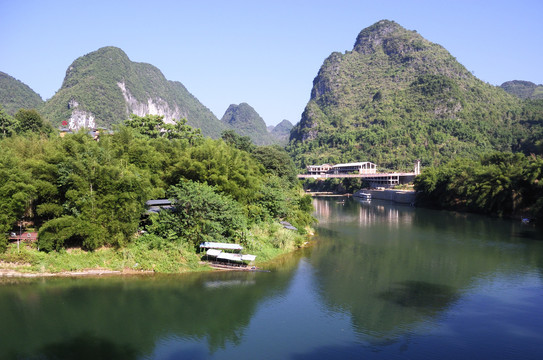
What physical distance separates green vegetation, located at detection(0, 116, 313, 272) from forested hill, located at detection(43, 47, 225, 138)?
64077 mm

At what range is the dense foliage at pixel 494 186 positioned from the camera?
4112 centimetres

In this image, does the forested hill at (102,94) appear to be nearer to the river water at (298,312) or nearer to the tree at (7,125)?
the tree at (7,125)

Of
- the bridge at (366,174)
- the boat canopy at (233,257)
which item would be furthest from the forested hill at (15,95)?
the boat canopy at (233,257)

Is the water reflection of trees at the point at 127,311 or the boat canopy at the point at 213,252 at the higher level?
the boat canopy at the point at 213,252

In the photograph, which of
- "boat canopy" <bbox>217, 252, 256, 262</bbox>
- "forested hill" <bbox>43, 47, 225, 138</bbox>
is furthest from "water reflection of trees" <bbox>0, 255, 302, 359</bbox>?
"forested hill" <bbox>43, 47, 225, 138</bbox>

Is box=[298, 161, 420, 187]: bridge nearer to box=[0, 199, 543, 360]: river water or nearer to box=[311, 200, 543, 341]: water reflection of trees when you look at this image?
box=[311, 200, 543, 341]: water reflection of trees

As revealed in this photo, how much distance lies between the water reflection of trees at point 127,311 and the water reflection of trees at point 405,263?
386 cm

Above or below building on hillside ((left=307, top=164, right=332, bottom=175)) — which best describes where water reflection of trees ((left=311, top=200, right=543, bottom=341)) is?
below

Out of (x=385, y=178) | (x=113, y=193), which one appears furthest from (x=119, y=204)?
(x=385, y=178)

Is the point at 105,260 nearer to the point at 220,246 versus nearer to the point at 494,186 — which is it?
the point at 220,246

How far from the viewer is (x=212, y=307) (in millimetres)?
17531

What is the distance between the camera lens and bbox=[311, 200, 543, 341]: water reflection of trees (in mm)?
17453

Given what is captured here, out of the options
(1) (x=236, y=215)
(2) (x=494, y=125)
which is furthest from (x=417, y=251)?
(2) (x=494, y=125)

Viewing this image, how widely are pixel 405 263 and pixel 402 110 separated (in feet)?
349
